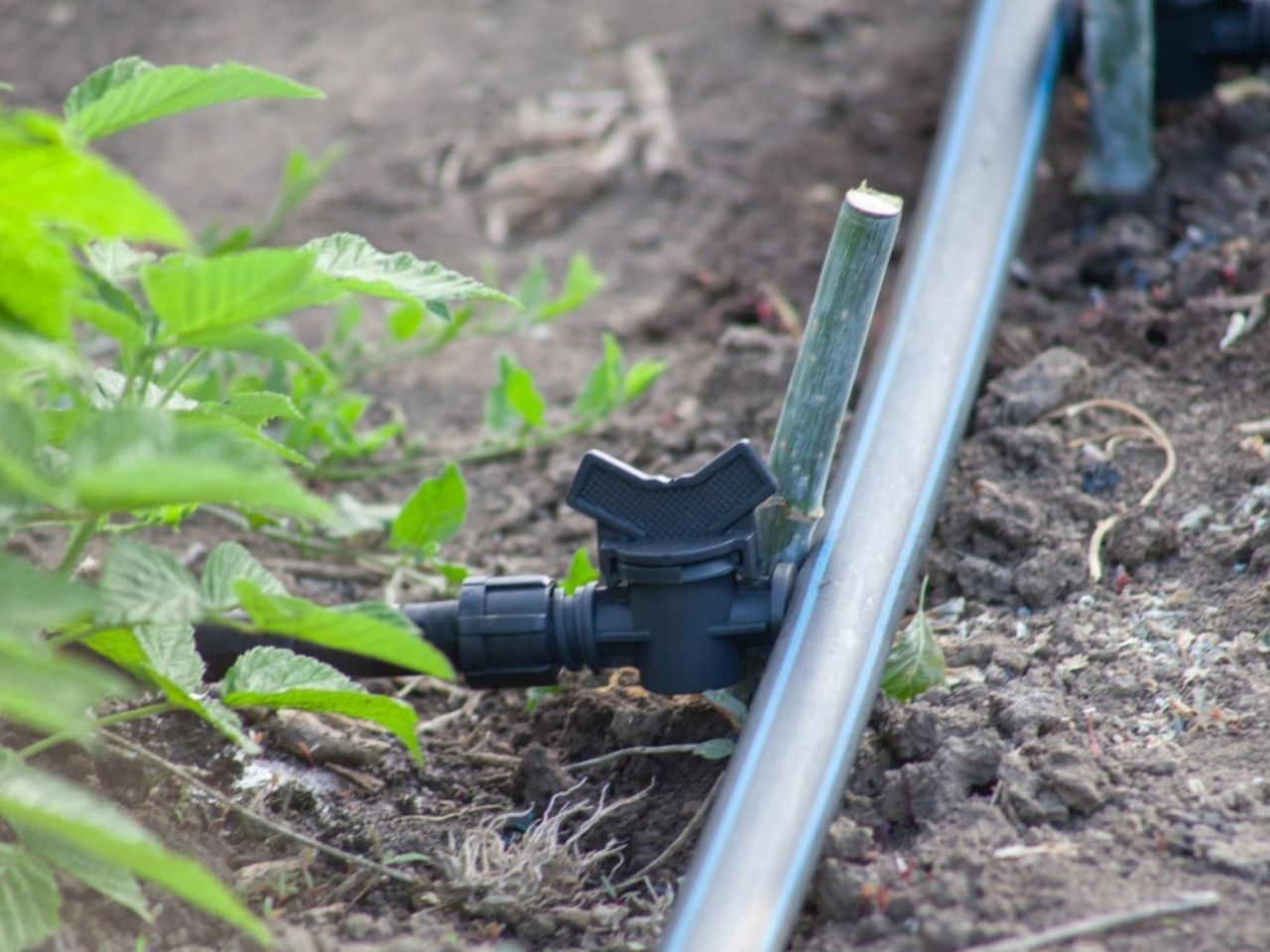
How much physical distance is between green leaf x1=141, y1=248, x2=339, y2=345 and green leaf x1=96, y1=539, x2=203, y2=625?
0.58 feet

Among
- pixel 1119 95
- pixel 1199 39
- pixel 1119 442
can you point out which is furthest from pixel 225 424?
pixel 1199 39

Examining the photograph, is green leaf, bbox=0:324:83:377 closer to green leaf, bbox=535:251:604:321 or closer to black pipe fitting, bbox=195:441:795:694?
black pipe fitting, bbox=195:441:795:694

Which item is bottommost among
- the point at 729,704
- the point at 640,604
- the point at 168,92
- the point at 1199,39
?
the point at 729,704

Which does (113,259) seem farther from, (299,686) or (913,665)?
(913,665)

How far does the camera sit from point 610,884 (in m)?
1.49

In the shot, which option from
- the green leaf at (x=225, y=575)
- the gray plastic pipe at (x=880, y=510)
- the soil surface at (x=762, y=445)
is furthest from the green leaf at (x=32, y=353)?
the gray plastic pipe at (x=880, y=510)

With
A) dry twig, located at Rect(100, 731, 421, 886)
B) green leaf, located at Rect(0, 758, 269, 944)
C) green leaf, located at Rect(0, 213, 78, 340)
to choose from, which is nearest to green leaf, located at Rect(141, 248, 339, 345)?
green leaf, located at Rect(0, 213, 78, 340)

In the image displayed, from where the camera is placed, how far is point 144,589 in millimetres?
1198

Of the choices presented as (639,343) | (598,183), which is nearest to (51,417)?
(639,343)

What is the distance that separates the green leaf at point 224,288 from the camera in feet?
3.88

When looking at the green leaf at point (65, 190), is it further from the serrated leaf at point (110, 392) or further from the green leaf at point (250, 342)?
the serrated leaf at point (110, 392)

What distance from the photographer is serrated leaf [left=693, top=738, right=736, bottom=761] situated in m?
1.57

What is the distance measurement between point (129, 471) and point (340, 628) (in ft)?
0.76

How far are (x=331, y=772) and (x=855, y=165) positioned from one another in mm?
1745
